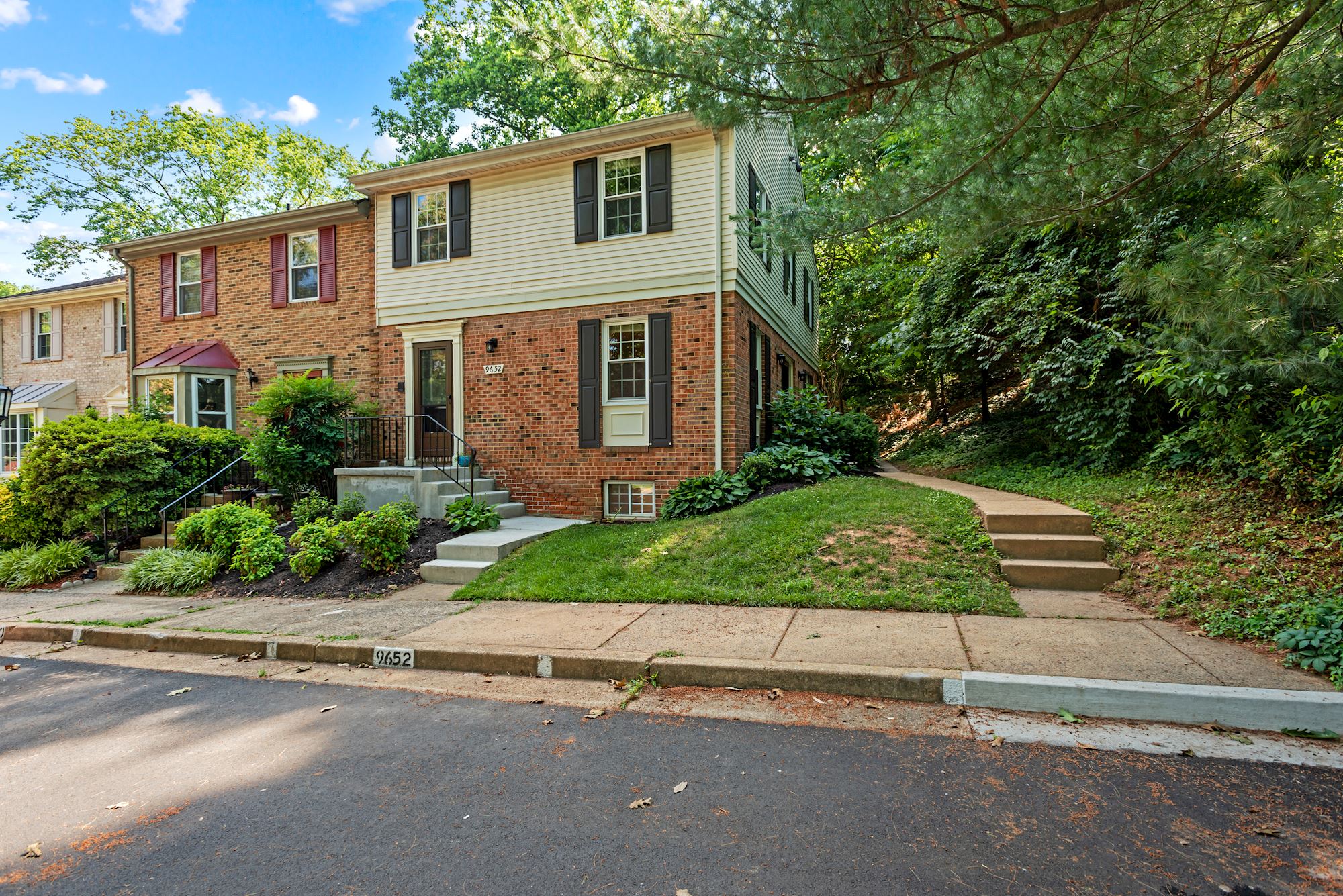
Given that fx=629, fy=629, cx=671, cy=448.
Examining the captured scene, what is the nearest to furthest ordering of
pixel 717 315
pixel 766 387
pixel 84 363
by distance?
pixel 717 315, pixel 766 387, pixel 84 363

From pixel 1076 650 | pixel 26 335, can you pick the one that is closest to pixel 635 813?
pixel 1076 650

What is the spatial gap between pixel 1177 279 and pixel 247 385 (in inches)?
601

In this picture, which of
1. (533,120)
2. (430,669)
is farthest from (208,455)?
(533,120)

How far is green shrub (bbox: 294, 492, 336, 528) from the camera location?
9.44m

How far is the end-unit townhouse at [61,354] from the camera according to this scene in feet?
57.4

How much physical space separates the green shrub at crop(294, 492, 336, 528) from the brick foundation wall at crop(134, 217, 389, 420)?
8.84 ft

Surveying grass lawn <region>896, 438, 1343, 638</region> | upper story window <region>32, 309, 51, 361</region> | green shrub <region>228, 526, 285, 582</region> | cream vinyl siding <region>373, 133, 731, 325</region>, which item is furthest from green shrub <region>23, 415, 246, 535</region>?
grass lawn <region>896, 438, 1343, 638</region>

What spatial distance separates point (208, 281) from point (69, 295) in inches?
327

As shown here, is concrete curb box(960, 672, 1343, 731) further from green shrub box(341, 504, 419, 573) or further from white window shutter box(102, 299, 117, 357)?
white window shutter box(102, 299, 117, 357)

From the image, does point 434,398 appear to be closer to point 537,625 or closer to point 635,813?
point 537,625

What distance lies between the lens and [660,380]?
1000 cm

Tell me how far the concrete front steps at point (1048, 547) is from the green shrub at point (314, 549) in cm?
769

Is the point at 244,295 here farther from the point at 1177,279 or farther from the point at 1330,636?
the point at 1330,636

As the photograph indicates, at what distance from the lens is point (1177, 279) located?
473cm
